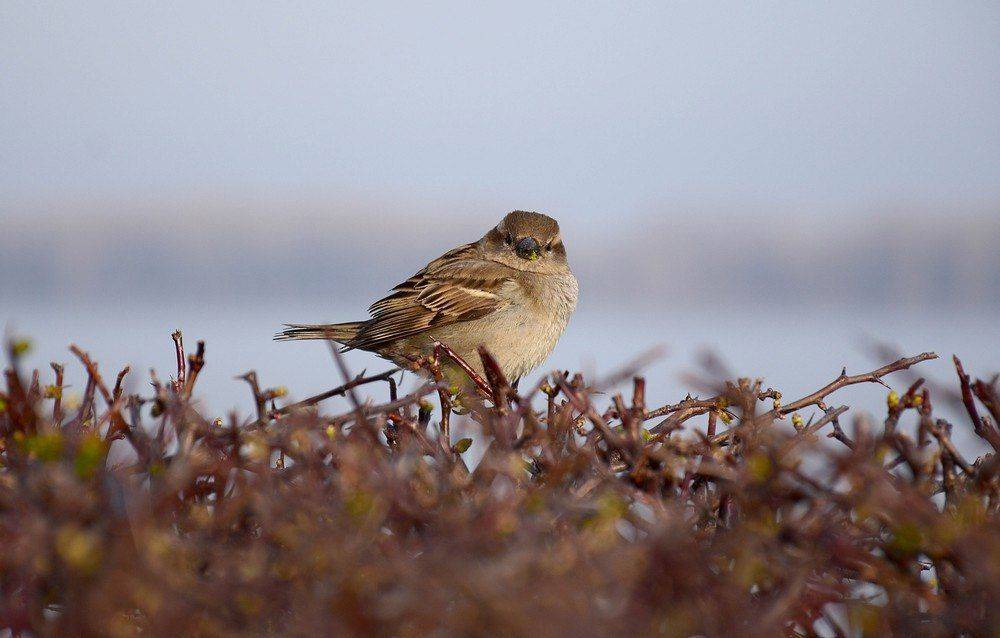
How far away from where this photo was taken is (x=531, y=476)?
1784mm

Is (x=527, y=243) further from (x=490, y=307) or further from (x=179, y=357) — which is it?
(x=179, y=357)

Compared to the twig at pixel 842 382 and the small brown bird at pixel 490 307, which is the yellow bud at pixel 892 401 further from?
the small brown bird at pixel 490 307

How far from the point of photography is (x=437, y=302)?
5000 millimetres

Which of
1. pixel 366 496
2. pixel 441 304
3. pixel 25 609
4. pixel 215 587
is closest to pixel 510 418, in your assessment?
pixel 366 496

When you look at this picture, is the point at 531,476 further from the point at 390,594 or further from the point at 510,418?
the point at 390,594

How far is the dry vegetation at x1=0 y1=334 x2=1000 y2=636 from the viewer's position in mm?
1051

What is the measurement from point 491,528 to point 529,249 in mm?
3993


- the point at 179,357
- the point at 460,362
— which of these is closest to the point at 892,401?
the point at 460,362

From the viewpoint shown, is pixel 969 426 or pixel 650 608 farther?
pixel 969 426

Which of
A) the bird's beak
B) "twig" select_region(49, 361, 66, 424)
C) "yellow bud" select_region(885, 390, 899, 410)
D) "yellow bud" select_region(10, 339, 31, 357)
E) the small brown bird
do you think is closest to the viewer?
"yellow bud" select_region(10, 339, 31, 357)

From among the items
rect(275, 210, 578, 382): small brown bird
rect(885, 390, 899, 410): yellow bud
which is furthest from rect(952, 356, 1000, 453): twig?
rect(275, 210, 578, 382): small brown bird

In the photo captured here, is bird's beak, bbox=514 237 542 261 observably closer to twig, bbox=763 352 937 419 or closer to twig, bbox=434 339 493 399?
twig, bbox=434 339 493 399

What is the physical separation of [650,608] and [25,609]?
2.53 feet

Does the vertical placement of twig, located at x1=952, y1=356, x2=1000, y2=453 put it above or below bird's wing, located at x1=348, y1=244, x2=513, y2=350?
above
